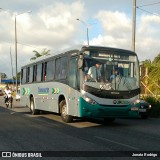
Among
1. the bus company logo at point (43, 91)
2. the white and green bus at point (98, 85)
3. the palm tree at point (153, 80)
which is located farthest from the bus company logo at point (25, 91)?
the palm tree at point (153, 80)

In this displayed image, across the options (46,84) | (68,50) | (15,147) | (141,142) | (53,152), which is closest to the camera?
(53,152)

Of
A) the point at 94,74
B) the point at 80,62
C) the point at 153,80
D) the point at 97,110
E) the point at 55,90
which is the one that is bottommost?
the point at 97,110

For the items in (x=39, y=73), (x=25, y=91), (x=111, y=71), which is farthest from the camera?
(x=25, y=91)

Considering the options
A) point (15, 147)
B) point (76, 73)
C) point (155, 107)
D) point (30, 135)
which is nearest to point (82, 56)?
point (76, 73)

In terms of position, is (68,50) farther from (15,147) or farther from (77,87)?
(15,147)

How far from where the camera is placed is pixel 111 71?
1516 centimetres

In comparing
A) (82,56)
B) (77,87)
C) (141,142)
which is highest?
(82,56)

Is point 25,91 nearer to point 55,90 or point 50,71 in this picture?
point 50,71

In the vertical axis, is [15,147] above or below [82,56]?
below

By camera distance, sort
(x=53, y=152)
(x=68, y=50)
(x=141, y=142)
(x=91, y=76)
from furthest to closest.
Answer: (x=68, y=50), (x=91, y=76), (x=141, y=142), (x=53, y=152)

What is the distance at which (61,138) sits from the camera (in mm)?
11734

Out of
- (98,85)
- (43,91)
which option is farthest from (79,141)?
(43,91)

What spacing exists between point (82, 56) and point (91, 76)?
847 mm

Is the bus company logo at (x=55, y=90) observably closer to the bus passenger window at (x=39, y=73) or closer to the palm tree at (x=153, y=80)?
the bus passenger window at (x=39, y=73)
